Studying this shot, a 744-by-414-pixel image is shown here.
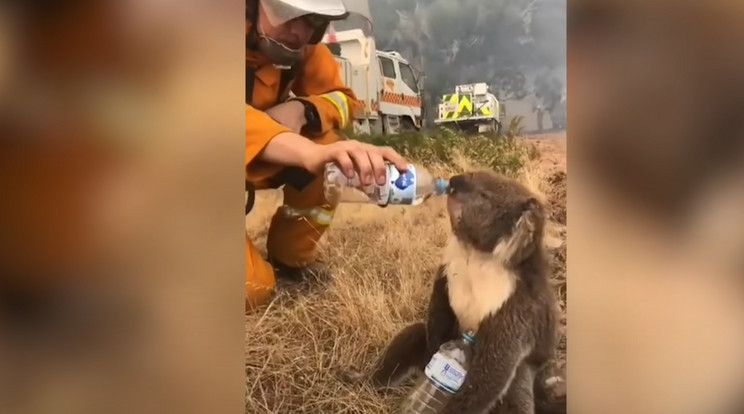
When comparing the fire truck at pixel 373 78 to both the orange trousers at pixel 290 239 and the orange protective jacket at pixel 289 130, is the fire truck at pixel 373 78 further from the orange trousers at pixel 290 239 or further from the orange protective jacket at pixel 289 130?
the orange trousers at pixel 290 239

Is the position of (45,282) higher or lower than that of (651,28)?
lower

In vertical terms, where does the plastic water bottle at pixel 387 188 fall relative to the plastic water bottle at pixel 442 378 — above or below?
above

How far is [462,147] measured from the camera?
1.02m

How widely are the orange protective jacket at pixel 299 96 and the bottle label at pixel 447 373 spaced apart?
42cm

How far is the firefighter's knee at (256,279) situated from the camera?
3.29 ft

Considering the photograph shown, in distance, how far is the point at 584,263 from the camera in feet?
3.32

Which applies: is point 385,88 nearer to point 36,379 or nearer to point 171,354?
point 171,354

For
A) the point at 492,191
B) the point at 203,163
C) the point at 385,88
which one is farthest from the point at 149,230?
the point at 492,191

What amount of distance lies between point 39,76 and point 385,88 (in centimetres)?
59

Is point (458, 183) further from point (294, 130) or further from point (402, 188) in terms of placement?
point (294, 130)

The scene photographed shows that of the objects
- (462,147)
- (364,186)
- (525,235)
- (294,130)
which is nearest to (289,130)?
(294,130)

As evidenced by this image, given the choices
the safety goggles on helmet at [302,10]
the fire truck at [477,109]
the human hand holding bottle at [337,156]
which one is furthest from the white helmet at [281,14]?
the fire truck at [477,109]

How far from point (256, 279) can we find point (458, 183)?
14.9 inches

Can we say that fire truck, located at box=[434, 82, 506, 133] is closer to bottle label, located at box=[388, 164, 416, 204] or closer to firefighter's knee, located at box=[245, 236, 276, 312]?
bottle label, located at box=[388, 164, 416, 204]
